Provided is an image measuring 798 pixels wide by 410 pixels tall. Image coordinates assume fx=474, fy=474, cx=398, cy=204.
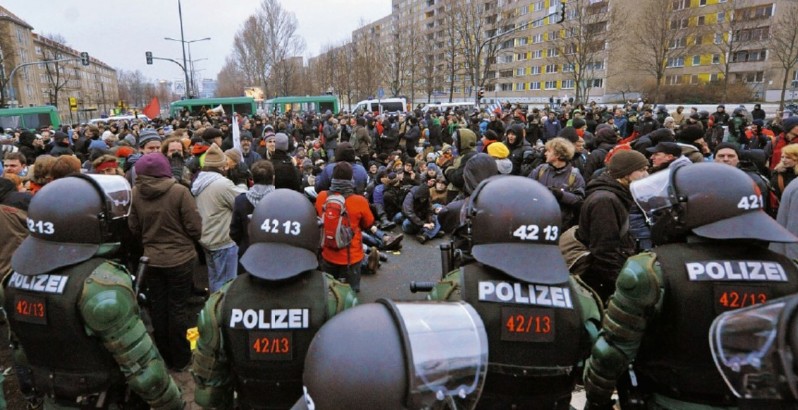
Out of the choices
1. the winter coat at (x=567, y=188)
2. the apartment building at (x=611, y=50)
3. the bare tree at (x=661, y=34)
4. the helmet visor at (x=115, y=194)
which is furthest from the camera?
the apartment building at (x=611, y=50)

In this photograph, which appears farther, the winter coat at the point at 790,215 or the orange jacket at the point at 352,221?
the orange jacket at the point at 352,221

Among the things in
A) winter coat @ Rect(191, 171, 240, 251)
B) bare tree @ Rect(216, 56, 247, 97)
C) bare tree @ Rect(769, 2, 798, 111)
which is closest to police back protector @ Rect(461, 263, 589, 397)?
winter coat @ Rect(191, 171, 240, 251)

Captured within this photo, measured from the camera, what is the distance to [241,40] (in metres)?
56.9

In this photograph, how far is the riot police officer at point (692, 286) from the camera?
2.02 metres

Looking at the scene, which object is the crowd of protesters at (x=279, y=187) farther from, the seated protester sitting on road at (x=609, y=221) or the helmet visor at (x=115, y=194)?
the helmet visor at (x=115, y=194)

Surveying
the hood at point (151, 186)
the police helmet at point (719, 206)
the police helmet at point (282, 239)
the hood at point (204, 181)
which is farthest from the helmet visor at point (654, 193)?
the hood at point (204, 181)

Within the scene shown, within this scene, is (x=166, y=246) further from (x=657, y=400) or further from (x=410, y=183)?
(x=410, y=183)

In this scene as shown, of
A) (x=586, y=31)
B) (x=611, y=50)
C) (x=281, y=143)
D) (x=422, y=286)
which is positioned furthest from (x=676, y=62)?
(x=422, y=286)

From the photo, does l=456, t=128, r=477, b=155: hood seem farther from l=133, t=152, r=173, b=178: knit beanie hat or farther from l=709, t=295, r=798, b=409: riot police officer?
l=709, t=295, r=798, b=409: riot police officer

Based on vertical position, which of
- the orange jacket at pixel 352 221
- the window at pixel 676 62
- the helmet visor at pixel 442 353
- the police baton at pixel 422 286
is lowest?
the orange jacket at pixel 352 221

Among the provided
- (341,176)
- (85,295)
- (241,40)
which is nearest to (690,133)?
(341,176)

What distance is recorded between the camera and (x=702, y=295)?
2.03 meters

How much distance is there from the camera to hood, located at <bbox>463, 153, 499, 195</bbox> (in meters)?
4.23

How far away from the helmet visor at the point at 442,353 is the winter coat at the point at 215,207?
159 inches
